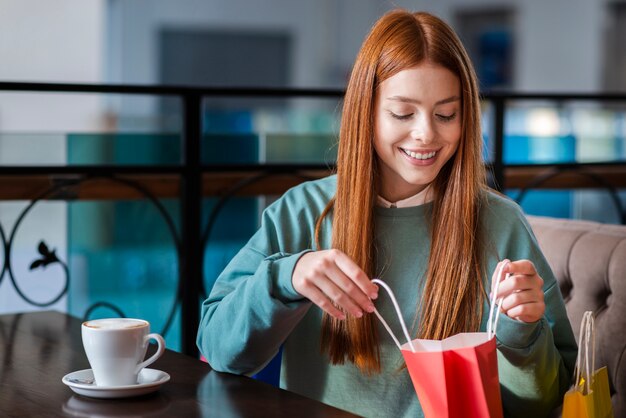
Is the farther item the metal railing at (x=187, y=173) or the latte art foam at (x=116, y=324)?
the metal railing at (x=187, y=173)

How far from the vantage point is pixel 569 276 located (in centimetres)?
158

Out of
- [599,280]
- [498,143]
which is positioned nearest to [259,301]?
[599,280]

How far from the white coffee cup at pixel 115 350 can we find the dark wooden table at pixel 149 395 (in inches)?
1.0

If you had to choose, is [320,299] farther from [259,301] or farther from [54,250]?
[54,250]

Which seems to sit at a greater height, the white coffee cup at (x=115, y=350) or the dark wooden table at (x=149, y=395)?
the white coffee cup at (x=115, y=350)

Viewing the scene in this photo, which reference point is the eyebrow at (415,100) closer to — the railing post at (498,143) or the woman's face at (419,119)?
the woman's face at (419,119)

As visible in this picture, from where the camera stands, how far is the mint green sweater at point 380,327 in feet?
3.88

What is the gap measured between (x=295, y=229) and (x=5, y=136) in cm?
106

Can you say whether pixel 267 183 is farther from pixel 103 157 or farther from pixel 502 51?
pixel 502 51

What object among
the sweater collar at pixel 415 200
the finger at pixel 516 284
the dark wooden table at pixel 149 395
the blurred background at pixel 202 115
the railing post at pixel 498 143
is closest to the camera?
the dark wooden table at pixel 149 395

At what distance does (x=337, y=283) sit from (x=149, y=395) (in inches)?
9.2

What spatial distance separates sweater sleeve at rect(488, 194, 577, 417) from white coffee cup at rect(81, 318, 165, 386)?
1.44ft

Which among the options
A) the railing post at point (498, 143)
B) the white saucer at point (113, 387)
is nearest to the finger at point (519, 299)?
the white saucer at point (113, 387)

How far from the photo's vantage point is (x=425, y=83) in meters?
1.25
